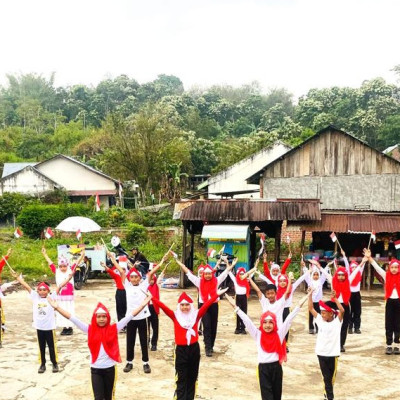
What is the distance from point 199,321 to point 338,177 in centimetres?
1513

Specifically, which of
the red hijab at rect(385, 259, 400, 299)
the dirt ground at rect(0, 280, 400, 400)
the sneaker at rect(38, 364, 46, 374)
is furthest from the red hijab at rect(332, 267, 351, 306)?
the sneaker at rect(38, 364, 46, 374)

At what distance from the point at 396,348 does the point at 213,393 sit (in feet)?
13.3

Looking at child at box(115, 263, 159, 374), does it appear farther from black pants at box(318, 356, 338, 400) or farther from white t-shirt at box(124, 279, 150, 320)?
black pants at box(318, 356, 338, 400)

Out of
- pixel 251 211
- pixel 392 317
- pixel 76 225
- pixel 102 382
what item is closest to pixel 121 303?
pixel 102 382

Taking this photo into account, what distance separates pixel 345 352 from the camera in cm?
966

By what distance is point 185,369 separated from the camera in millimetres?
6480

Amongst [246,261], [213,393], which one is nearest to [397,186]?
[246,261]

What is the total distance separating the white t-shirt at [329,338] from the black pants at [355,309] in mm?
4049

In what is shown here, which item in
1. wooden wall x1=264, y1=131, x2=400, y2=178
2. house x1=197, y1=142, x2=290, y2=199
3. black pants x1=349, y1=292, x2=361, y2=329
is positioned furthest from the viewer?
house x1=197, y1=142, x2=290, y2=199

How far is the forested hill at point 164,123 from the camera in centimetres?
3362

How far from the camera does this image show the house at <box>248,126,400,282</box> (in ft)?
65.8

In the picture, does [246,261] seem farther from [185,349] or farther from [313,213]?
[185,349]

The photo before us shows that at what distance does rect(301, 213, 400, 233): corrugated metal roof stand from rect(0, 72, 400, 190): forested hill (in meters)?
17.9

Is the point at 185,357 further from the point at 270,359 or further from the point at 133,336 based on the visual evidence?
the point at 133,336
